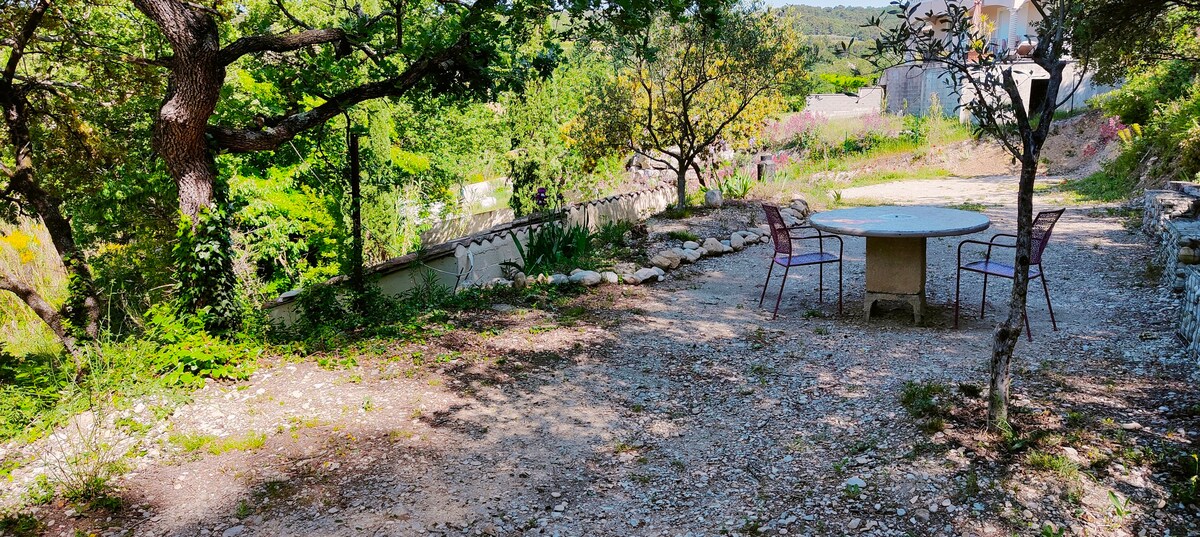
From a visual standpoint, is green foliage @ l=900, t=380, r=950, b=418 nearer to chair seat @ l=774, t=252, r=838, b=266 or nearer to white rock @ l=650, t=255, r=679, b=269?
chair seat @ l=774, t=252, r=838, b=266

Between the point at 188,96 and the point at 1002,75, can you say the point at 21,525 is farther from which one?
the point at 1002,75

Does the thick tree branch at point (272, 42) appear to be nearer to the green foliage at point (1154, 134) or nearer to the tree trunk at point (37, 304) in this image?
the tree trunk at point (37, 304)

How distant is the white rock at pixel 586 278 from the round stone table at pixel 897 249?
224 centimetres

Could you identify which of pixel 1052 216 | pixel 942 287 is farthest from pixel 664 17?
pixel 1052 216

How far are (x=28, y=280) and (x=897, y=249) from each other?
400 inches

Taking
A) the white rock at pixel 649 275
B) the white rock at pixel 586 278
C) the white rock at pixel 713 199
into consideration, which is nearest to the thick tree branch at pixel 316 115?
the white rock at pixel 586 278

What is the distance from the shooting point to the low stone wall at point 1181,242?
4494 millimetres

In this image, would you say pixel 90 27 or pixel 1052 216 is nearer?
pixel 1052 216

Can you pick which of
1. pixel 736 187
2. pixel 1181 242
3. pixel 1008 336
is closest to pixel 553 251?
pixel 736 187

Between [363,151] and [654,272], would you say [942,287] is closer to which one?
[654,272]

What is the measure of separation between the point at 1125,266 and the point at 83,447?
8.46 metres

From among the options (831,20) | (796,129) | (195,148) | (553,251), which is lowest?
(553,251)

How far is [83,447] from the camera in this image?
3736 millimetres

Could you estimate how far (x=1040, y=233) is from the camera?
538 centimetres
